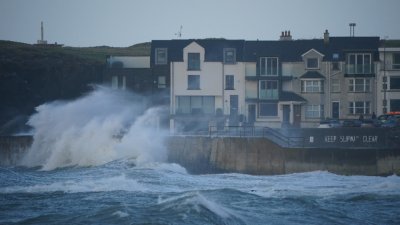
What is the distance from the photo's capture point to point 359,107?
2021 inches

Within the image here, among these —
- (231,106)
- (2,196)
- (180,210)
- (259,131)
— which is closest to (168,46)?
(231,106)

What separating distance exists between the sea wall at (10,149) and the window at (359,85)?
86.8 feet

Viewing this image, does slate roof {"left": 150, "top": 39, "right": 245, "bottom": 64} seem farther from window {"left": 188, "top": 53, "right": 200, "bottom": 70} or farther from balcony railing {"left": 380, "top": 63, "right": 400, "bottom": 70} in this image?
balcony railing {"left": 380, "top": 63, "right": 400, "bottom": 70}

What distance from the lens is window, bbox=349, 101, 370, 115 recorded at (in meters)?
51.3

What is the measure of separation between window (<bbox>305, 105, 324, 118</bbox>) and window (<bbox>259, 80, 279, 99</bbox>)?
2.85 m

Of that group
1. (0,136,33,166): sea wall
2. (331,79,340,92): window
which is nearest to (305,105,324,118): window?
(331,79,340,92): window

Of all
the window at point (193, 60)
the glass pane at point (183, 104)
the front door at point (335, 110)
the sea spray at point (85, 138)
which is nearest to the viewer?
the sea spray at point (85, 138)

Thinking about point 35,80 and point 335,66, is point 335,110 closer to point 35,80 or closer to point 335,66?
point 335,66

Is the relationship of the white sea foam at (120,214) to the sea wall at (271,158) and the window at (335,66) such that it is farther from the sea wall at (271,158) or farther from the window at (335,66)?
the window at (335,66)

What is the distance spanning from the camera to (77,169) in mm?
37500

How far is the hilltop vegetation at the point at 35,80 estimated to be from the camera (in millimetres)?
53344

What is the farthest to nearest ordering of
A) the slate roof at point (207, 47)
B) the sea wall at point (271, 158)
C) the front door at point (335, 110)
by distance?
the slate roof at point (207, 47)
the front door at point (335, 110)
the sea wall at point (271, 158)

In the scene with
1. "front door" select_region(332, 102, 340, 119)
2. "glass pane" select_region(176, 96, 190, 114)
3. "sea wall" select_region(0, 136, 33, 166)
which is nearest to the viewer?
"sea wall" select_region(0, 136, 33, 166)

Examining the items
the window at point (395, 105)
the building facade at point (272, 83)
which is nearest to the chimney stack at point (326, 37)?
the building facade at point (272, 83)
